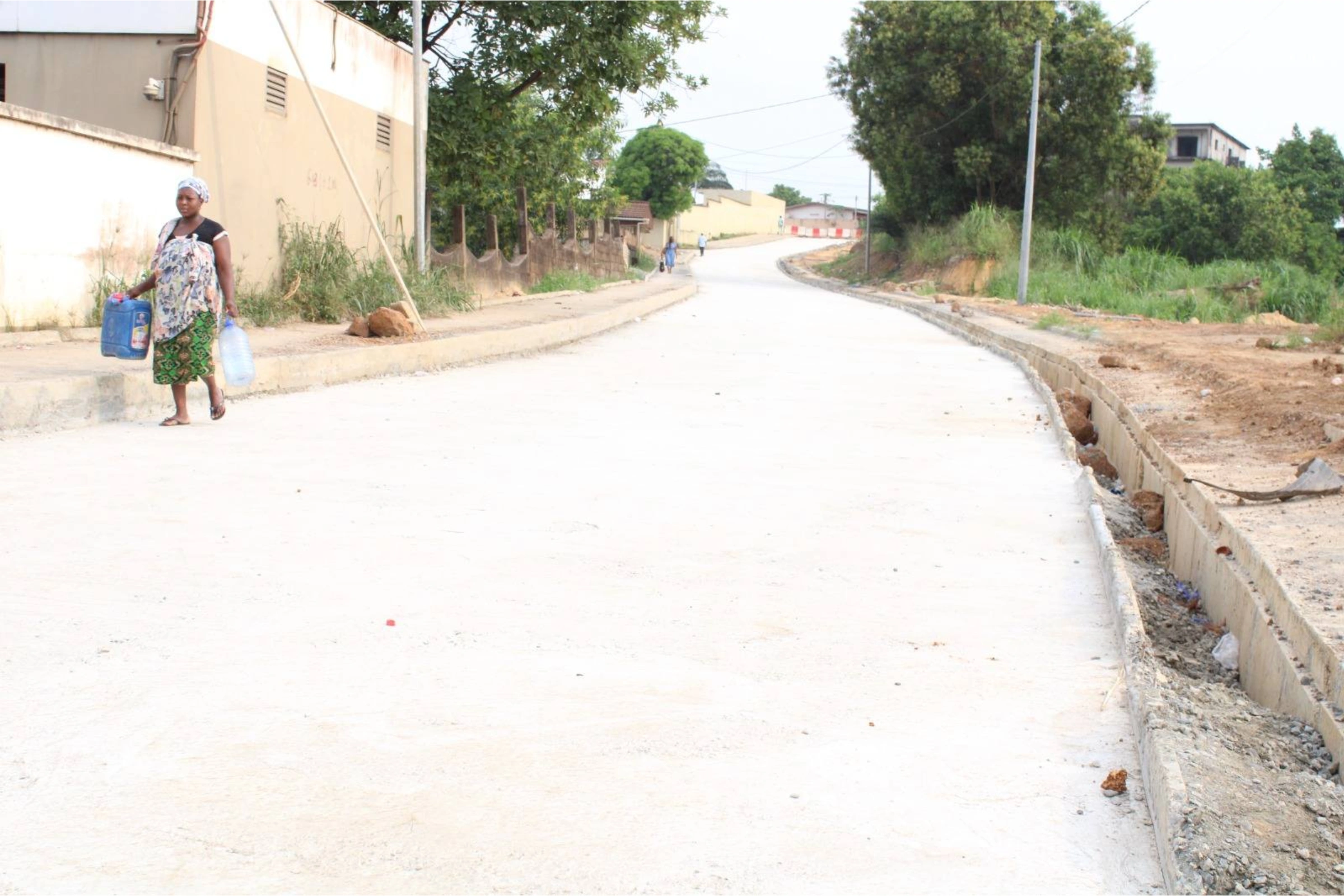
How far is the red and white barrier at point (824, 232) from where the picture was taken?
125438mm

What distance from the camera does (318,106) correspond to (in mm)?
13914

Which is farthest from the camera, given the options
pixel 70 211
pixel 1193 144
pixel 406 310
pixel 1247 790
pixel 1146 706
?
pixel 1193 144

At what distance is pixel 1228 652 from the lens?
15.9 ft

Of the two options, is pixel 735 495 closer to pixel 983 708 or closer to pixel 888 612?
pixel 888 612

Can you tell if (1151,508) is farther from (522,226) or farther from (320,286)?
(522,226)

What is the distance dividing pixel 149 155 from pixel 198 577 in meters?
8.92

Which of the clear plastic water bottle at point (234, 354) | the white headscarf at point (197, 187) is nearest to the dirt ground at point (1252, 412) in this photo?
the clear plastic water bottle at point (234, 354)

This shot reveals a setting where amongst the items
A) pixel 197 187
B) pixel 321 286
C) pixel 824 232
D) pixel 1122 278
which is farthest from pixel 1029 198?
pixel 824 232

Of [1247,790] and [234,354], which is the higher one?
[234,354]

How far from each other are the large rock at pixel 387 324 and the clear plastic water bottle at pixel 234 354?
4370mm

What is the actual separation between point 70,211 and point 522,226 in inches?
607

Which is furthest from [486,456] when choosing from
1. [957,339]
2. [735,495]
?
[957,339]

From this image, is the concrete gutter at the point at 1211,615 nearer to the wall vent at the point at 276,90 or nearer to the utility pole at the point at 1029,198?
the wall vent at the point at 276,90

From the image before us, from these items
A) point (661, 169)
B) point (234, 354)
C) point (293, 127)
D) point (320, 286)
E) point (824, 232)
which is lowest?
point (234, 354)
